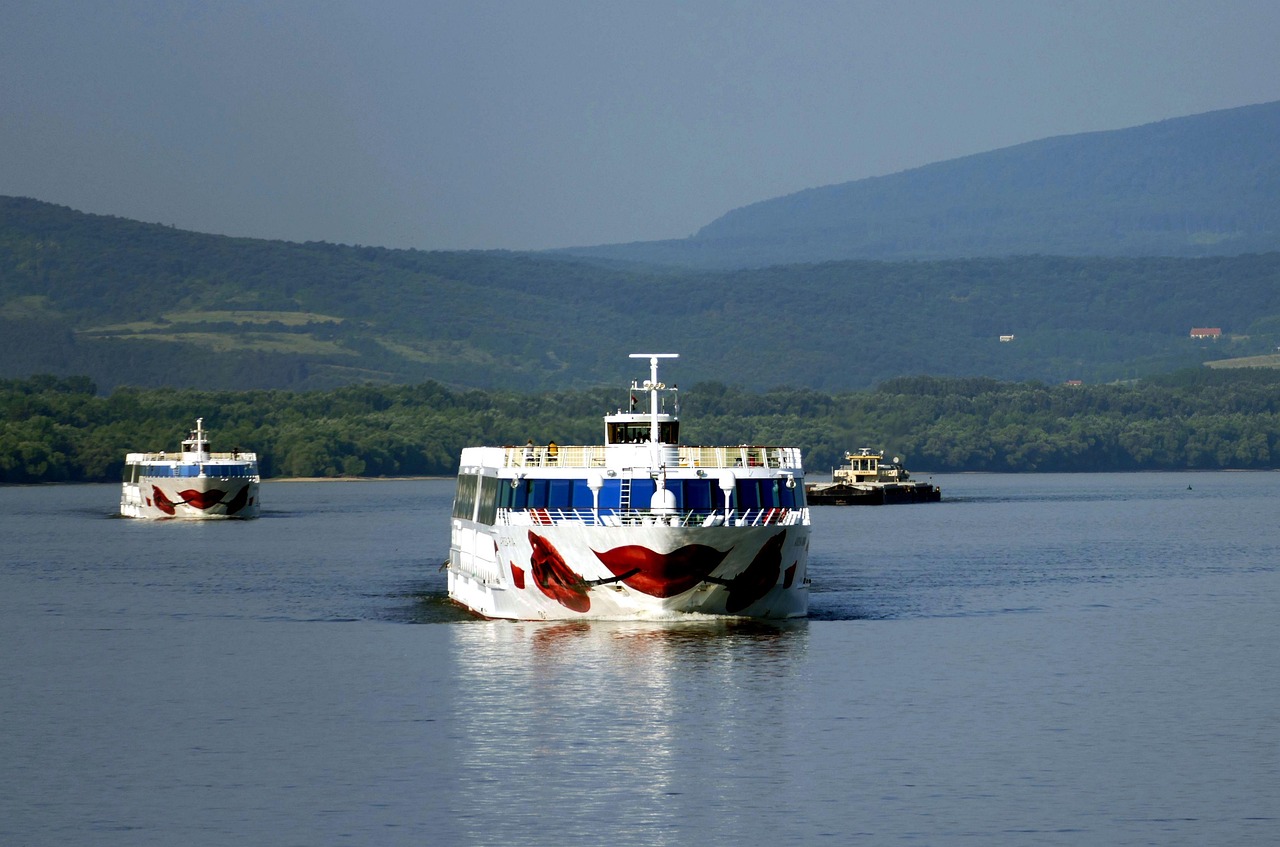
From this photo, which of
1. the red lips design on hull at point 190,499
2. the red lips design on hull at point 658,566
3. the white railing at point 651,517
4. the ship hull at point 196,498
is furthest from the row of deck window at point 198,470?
the red lips design on hull at point 658,566

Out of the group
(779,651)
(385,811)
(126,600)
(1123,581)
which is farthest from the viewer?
(1123,581)

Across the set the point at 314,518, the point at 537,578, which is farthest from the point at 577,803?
the point at 314,518

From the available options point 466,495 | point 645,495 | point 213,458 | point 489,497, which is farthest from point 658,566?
point 213,458

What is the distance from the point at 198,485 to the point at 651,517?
355 feet

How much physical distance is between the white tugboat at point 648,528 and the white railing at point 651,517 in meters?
0.04

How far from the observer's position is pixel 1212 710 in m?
53.7

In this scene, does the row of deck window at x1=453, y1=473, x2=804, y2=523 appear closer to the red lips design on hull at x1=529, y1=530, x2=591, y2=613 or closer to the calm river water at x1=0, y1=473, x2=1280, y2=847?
the red lips design on hull at x1=529, y1=530, x2=591, y2=613

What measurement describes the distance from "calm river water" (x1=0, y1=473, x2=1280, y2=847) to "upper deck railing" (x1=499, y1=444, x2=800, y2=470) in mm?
5253

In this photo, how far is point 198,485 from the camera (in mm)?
165625

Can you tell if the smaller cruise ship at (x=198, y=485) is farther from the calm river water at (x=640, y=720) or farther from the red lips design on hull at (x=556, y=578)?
the red lips design on hull at (x=556, y=578)

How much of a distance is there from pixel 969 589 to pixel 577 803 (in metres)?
55.3

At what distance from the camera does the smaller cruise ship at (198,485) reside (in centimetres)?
16600

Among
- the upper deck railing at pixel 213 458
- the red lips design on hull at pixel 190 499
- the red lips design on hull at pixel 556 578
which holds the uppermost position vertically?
the upper deck railing at pixel 213 458

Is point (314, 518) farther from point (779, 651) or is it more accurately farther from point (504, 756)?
point (504, 756)
